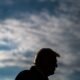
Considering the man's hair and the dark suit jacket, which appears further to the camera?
the man's hair

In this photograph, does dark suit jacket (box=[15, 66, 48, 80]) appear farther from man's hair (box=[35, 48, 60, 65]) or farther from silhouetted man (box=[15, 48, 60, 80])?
man's hair (box=[35, 48, 60, 65])

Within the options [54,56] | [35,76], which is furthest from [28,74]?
[54,56]

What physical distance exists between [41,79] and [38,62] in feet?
2.34

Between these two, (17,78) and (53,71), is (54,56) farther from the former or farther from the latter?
(17,78)

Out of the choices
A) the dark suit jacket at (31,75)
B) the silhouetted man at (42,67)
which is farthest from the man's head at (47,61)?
the dark suit jacket at (31,75)

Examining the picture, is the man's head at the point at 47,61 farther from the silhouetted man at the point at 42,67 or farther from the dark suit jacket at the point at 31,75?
the dark suit jacket at the point at 31,75

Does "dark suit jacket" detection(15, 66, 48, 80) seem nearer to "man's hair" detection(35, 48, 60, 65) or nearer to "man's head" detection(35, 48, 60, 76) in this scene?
"man's head" detection(35, 48, 60, 76)

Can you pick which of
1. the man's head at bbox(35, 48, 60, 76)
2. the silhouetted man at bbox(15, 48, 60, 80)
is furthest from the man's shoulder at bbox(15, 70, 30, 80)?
the man's head at bbox(35, 48, 60, 76)

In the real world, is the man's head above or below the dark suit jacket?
above

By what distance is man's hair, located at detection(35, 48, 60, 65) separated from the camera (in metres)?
12.6

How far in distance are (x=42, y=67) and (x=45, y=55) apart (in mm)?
429

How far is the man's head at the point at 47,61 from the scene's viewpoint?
12539 mm

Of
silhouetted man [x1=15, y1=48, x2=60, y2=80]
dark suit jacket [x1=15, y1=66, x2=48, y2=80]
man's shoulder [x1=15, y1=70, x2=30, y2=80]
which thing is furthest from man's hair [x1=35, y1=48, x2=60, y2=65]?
man's shoulder [x1=15, y1=70, x2=30, y2=80]

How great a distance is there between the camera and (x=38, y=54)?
12930 mm
